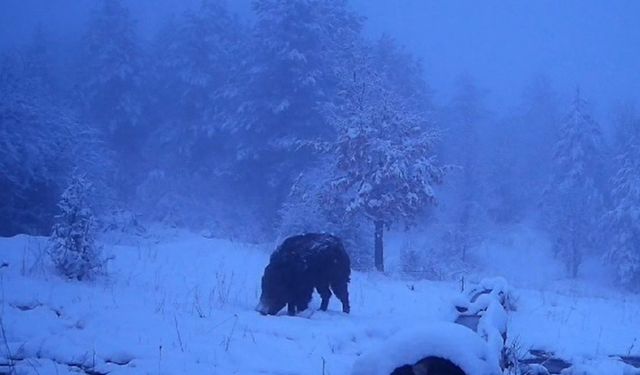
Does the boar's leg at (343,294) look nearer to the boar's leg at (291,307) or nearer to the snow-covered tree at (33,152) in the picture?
the boar's leg at (291,307)

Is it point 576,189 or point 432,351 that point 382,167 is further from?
point 576,189

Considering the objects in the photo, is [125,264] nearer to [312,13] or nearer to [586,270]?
[312,13]

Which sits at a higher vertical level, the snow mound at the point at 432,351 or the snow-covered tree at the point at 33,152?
the snow-covered tree at the point at 33,152

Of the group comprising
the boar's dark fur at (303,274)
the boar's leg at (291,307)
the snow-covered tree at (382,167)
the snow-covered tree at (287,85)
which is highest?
the snow-covered tree at (287,85)

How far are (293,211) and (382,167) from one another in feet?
12.5

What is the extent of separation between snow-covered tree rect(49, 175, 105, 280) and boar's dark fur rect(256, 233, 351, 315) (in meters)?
3.75

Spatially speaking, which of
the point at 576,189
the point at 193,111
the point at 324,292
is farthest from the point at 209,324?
the point at 576,189

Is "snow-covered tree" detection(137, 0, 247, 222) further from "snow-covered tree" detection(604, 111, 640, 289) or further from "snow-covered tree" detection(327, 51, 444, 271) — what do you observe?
"snow-covered tree" detection(604, 111, 640, 289)

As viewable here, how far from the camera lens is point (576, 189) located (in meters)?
36.4

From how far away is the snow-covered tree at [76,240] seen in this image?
1082cm

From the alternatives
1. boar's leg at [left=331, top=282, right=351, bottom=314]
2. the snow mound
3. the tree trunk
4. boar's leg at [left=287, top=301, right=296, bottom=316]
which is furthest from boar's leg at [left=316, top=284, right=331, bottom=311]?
the tree trunk

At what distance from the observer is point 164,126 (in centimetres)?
3781

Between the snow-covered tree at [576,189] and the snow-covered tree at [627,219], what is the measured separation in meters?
1.43

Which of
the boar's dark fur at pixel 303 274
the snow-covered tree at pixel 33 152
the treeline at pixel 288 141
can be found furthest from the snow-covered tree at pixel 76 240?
the snow-covered tree at pixel 33 152
